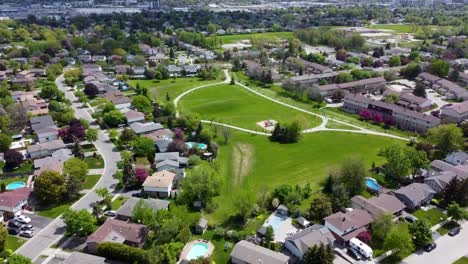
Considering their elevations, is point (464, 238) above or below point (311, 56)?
below

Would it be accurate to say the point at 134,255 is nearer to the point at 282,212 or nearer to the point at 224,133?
the point at 282,212

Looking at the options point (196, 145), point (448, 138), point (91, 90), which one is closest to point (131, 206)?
point (196, 145)

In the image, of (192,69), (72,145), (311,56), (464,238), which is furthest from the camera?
(311,56)

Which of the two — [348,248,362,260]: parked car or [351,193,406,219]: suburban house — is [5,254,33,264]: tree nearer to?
[348,248,362,260]: parked car

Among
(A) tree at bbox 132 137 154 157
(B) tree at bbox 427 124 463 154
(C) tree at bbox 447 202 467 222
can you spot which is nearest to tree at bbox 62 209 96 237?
(A) tree at bbox 132 137 154 157

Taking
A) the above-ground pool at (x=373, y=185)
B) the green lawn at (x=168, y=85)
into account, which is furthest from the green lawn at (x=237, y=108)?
the above-ground pool at (x=373, y=185)

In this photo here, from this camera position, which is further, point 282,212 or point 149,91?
point 149,91

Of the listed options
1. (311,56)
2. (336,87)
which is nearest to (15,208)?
(336,87)

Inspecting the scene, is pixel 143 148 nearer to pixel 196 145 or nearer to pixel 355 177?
pixel 196 145
